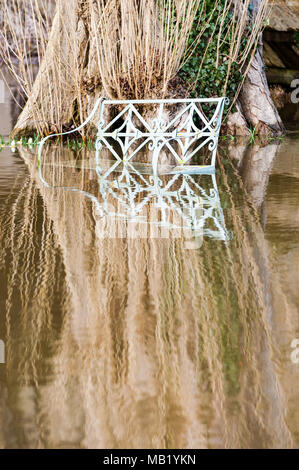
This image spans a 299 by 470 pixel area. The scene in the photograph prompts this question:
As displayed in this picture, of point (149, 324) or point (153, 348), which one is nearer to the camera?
point (153, 348)

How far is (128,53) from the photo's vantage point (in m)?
6.22

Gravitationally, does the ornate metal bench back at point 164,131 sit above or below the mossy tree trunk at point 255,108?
above

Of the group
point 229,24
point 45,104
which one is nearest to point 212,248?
point 45,104

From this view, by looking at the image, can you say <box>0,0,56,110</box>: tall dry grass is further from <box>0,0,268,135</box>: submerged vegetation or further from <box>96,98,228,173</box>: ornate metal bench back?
<box>96,98,228,173</box>: ornate metal bench back

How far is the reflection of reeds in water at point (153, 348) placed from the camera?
1.23 meters

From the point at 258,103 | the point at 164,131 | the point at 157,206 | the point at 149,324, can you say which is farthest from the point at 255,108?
the point at 149,324

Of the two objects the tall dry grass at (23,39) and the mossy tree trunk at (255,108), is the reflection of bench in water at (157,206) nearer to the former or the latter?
the tall dry grass at (23,39)

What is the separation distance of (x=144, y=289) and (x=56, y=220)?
1.10 metres

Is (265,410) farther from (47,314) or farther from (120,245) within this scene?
(120,245)

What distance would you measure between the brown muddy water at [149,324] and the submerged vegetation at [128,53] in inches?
120

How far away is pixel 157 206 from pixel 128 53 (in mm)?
3220

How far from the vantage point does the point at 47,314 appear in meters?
1.81

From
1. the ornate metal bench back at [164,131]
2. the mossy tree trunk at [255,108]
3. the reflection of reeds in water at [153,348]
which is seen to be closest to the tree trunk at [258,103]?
the mossy tree trunk at [255,108]

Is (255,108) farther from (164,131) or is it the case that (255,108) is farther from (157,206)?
(157,206)
